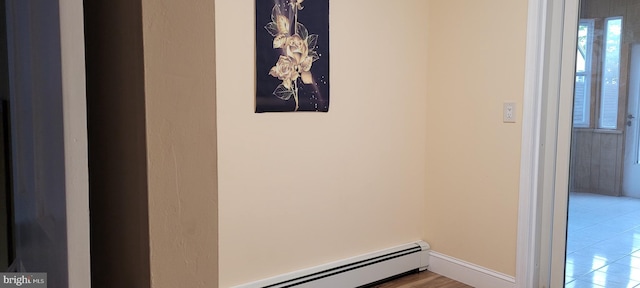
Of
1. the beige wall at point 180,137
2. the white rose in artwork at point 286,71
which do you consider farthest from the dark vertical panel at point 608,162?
the beige wall at point 180,137

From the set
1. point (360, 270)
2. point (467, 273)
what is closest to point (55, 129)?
point (360, 270)

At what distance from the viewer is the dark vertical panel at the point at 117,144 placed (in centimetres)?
68

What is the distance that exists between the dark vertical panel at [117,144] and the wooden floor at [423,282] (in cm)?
240

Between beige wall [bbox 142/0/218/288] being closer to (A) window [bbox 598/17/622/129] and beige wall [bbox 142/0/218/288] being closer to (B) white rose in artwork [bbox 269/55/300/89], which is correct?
(B) white rose in artwork [bbox 269/55/300/89]

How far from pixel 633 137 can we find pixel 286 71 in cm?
173

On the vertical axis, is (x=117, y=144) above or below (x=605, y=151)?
above

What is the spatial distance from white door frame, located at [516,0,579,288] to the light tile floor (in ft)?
0.17

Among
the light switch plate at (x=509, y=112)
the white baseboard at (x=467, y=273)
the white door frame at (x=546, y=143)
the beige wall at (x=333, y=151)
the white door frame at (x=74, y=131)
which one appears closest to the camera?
the white door frame at (x=74, y=131)

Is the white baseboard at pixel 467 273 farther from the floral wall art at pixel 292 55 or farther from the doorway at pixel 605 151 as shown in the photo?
the floral wall art at pixel 292 55

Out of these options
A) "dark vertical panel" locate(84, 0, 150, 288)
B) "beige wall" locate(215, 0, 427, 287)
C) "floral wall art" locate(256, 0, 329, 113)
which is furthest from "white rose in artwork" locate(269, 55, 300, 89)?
"dark vertical panel" locate(84, 0, 150, 288)

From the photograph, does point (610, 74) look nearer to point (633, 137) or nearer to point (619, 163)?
point (633, 137)

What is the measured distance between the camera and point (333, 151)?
9.20ft

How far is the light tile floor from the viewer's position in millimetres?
2527

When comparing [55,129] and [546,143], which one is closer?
[55,129]
